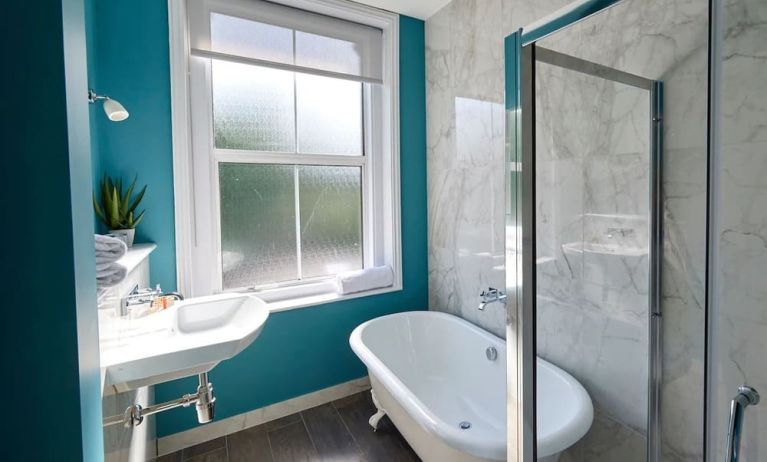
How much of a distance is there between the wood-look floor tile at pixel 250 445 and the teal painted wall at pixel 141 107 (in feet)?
2.82

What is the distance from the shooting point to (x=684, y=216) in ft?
3.64

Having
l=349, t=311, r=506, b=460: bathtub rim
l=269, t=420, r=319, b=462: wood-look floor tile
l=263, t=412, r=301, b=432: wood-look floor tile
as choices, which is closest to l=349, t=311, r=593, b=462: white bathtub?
l=349, t=311, r=506, b=460: bathtub rim

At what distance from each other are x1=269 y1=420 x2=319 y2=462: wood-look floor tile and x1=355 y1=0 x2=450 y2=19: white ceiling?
249 cm

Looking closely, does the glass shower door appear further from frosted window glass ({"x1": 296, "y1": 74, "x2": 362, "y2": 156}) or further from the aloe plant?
the aloe plant

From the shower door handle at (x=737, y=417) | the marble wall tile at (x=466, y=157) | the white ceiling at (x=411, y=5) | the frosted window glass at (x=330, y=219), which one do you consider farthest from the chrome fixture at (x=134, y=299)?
the white ceiling at (x=411, y=5)

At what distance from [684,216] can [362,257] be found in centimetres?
175

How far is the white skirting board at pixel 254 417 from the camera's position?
5.95 ft

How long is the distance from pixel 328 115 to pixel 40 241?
76.5 inches

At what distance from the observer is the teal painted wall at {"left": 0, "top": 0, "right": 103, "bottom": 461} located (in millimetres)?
483

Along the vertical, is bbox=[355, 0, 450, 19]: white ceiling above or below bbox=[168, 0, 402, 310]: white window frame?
above

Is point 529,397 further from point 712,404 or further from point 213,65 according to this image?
point 213,65

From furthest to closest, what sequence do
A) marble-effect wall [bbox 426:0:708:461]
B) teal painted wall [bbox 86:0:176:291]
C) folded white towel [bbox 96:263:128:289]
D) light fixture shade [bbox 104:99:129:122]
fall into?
1. teal painted wall [bbox 86:0:176:291]
2. light fixture shade [bbox 104:99:129:122]
3. marble-effect wall [bbox 426:0:708:461]
4. folded white towel [bbox 96:263:128:289]

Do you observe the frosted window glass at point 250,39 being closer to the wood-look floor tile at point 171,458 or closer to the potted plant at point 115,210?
the potted plant at point 115,210

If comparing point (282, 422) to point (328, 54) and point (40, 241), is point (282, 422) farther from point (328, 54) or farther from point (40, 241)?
point (328, 54)
